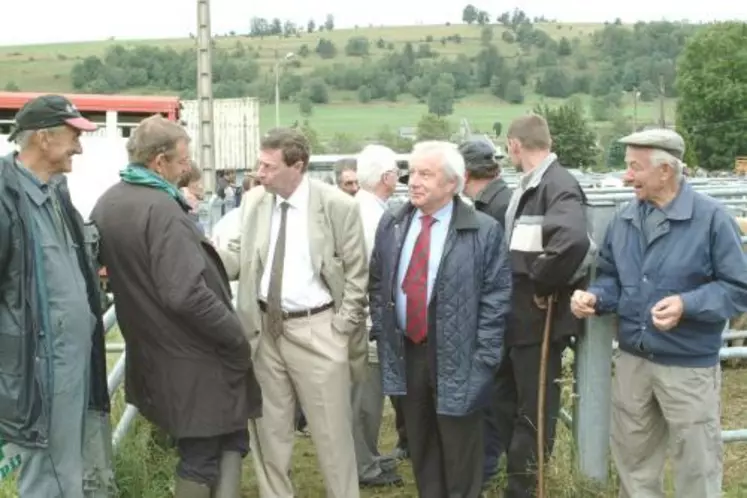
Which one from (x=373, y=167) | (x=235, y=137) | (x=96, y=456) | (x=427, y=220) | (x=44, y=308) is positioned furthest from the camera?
(x=235, y=137)

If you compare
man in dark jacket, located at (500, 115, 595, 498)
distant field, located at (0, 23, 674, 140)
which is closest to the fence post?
man in dark jacket, located at (500, 115, 595, 498)

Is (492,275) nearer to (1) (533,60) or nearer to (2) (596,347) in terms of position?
(2) (596,347)

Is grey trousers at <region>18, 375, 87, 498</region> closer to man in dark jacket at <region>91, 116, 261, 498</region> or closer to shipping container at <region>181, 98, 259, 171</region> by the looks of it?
man in dark jacket at <region>91, 116, 261, 498</region>

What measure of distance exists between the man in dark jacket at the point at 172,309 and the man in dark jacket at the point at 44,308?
23 centimetres

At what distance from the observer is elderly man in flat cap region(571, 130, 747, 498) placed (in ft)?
12.8

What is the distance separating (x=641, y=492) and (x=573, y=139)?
66177mm

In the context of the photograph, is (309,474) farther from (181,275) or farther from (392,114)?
(392,114)

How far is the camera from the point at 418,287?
14.2 feet

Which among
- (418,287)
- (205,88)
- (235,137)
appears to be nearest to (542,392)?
(418,287)

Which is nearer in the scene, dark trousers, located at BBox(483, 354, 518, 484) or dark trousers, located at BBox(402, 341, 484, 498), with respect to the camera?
dark trousers, located at BBox(402, 341, 484, 498)

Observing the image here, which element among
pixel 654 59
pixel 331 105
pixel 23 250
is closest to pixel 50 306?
pixel 23 250

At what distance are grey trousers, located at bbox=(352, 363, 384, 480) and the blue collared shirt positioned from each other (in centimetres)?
101

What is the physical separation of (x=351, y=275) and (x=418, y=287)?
0.34m

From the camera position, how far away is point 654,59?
134625 millimetres
